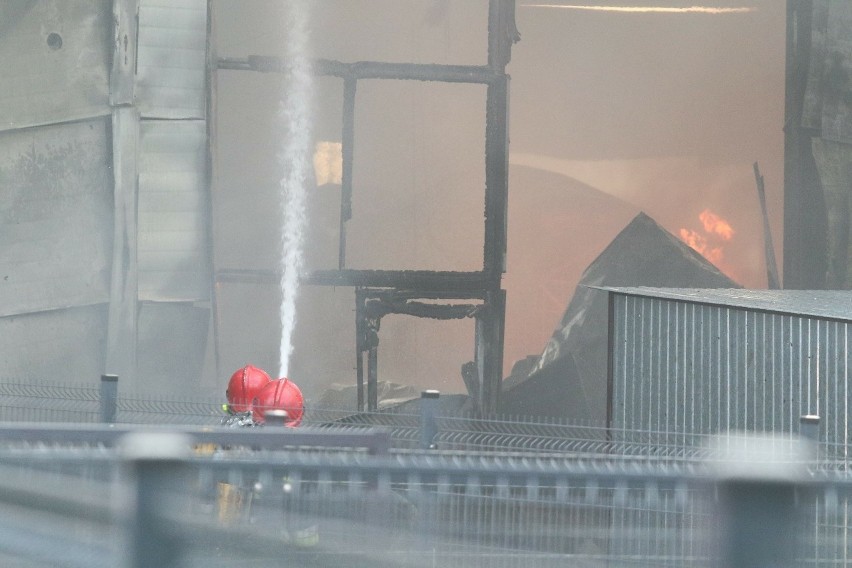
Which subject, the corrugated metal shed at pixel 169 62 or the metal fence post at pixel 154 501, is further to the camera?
the corrugated metal shed at pixel 169 62

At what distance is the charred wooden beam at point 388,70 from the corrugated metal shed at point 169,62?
882 mm

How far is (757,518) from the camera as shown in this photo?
2.19 meters

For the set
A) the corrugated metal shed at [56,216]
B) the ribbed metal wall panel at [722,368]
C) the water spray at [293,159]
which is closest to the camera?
the ribbed metal wall panel at [722,368]

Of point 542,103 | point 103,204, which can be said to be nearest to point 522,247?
point 542,103

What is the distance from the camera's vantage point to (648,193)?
18.5 metres

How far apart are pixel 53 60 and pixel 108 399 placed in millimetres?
7465

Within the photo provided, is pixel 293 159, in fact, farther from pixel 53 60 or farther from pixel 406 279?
pixel 53 60

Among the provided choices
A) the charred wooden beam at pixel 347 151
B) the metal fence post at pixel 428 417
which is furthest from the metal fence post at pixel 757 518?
the charred wooden beam at pixel 347 151

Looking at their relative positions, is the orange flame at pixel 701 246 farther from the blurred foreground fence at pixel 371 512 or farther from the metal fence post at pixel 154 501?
the metal fence post at pixel 154 501

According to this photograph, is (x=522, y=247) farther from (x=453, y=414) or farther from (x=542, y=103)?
(x=453, y=414)

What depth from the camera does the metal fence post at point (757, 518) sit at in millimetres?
2152

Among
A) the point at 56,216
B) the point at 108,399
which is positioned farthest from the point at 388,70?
the point at 108,399

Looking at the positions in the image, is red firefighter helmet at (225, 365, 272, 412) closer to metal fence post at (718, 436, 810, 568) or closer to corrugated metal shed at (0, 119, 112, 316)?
corrugated metal shed at (0, 119, 112, 316)

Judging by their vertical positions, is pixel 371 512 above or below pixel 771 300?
below
